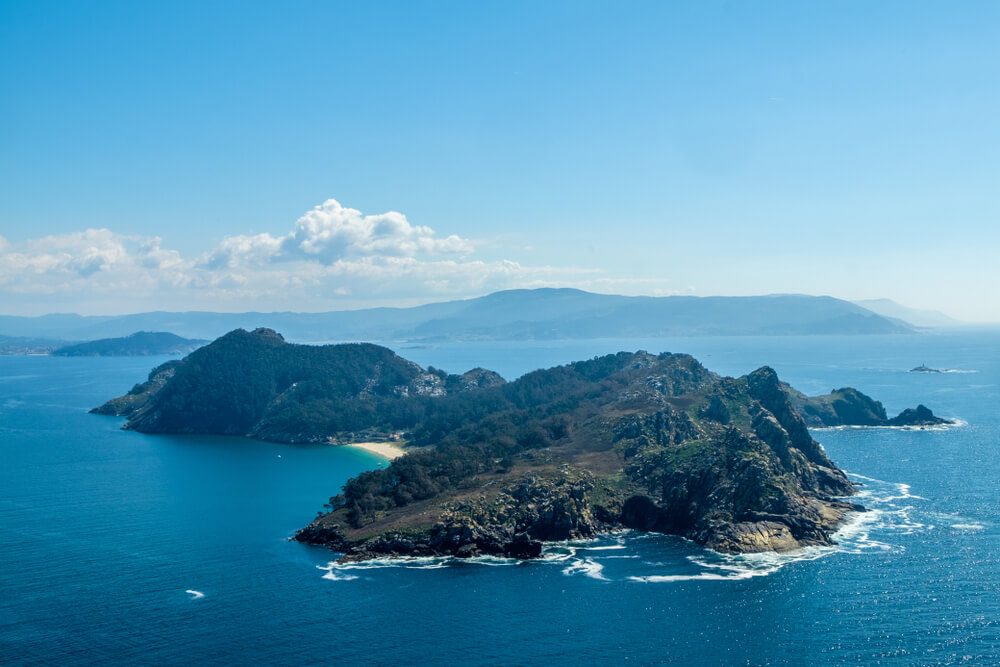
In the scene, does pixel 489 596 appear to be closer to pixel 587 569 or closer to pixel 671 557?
pixel 587 569

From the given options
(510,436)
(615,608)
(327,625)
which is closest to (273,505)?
(510,436)

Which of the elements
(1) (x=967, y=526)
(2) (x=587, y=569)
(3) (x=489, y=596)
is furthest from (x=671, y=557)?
(1) (x=967, y=526)

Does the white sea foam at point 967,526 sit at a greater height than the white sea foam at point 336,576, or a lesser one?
greater

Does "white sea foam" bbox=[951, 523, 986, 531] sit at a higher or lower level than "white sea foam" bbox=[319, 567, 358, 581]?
higher

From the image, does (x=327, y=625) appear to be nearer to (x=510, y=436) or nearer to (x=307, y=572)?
(x=307, y=572)

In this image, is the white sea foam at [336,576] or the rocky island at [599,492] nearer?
the white sea foam at [336,576]

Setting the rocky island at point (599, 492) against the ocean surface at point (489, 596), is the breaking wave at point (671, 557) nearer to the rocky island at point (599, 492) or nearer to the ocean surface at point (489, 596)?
the ocean surface at point (489, 596)

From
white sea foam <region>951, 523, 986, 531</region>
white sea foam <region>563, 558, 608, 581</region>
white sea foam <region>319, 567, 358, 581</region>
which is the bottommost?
white sea foam <region>319, 567, 358, 581</region>

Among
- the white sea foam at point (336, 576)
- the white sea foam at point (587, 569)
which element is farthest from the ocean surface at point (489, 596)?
the white sea foam at point (336, 576)

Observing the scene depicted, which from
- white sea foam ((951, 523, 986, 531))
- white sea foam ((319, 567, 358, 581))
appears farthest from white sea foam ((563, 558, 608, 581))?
white sea foam ((951, 523, 986, 531))

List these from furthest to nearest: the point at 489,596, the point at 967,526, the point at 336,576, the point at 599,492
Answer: the point at 599,492 → the point at 967,526 → the point at 336,576 → the point at 489,596

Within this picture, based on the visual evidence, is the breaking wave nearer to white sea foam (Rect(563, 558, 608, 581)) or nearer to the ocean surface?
white sea foam (Rect(563, 558, 608, 581))
